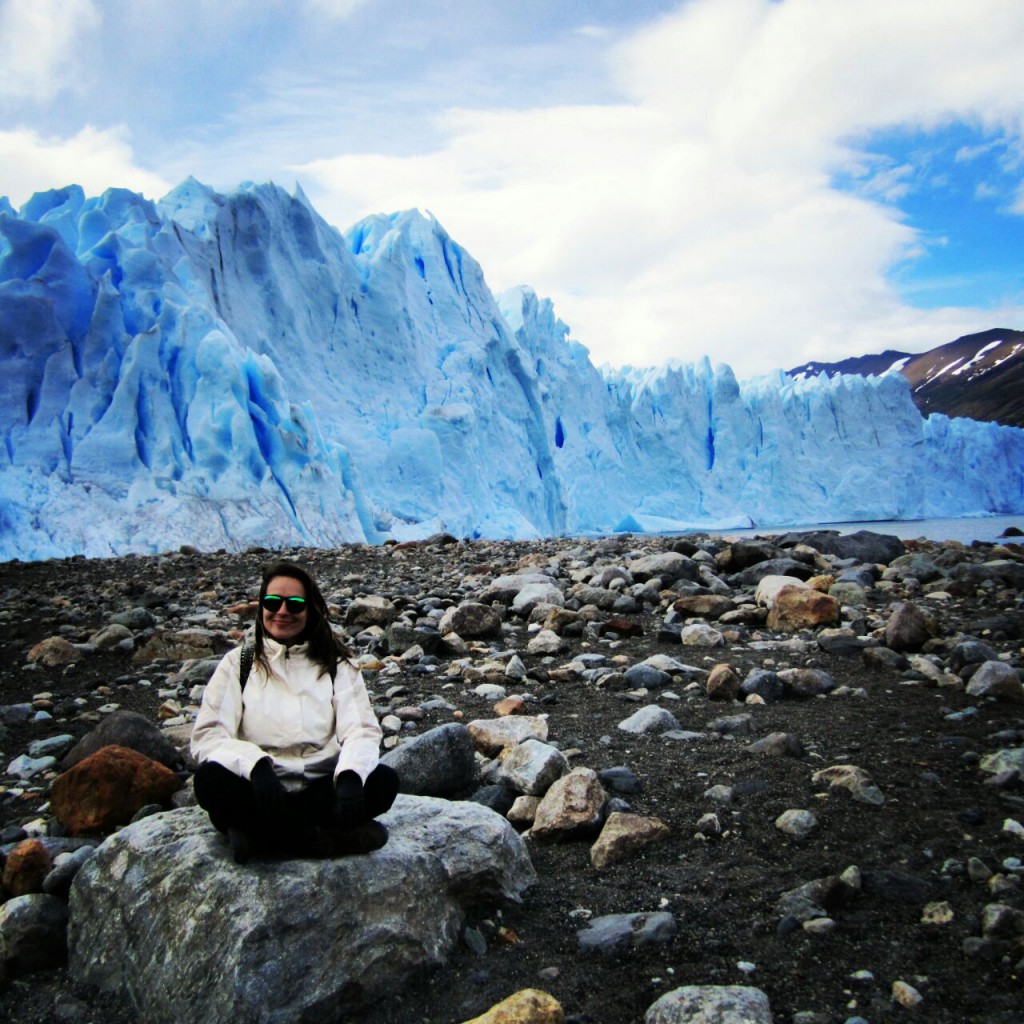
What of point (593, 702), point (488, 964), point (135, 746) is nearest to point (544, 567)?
point (593, 702)

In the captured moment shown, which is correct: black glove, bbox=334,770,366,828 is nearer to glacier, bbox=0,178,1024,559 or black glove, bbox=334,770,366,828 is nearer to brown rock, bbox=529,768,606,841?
brown rock, bbox=529,768,606,841

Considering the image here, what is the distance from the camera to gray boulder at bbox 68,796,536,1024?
5.09ft

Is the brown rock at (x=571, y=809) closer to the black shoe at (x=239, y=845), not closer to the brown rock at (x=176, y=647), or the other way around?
the black shoe at (x=239, y=845)

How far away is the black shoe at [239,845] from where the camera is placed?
1.67m

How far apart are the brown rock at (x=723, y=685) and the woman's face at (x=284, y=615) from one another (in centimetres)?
195

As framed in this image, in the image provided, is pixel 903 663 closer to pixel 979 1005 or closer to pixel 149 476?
pixel 979 1005

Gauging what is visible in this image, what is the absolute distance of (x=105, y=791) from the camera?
240cm

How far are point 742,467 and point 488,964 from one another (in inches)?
1112

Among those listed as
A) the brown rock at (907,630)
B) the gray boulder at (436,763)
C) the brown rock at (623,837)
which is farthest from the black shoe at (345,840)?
the brown rock at (907,630)

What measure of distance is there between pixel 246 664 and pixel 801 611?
3.46m

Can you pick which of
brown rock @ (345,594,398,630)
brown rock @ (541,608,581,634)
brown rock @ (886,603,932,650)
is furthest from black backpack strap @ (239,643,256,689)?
brown rock @ (345,594,398,630)

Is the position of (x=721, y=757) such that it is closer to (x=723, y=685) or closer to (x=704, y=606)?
(x=723, y=685)

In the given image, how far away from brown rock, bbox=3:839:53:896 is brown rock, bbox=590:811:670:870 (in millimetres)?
1366

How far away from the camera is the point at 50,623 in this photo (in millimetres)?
5629
